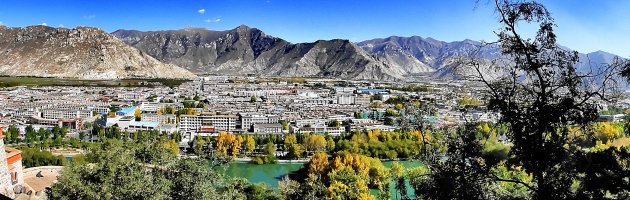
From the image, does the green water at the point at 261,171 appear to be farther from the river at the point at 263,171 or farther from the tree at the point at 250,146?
the tree at the point at 250,146

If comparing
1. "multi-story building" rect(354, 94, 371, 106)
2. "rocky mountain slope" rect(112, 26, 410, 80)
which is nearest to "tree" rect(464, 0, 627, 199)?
"multi-story building" rect(354, 94, 371, 106)

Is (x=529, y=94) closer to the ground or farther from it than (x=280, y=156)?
farther from it

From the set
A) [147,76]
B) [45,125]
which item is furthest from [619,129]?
[147,76]

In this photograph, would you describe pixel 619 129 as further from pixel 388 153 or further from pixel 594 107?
pixel 594 107

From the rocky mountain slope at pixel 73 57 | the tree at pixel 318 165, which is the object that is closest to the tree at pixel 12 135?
the tree at pixel 318 165

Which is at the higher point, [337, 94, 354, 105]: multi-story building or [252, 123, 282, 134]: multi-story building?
[337, 94, 354, 105]: multi-story building

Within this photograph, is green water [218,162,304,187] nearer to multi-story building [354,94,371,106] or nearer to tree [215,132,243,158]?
tree [215,132,243,158]
